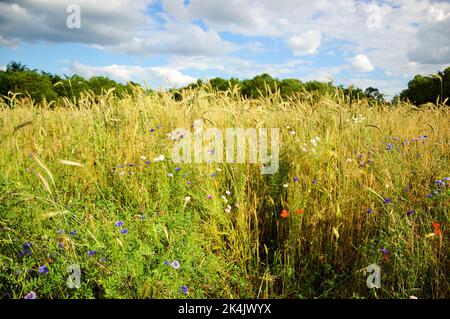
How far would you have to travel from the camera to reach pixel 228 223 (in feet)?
7.69

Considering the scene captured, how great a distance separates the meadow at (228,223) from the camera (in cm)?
173

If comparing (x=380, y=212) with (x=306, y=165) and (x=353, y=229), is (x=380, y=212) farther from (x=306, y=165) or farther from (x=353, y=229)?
(x=306, y=165)

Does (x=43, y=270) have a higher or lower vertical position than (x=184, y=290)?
higher

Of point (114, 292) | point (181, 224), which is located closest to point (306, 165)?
point (181, 224)

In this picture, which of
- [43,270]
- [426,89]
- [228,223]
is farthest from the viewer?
[426,89]

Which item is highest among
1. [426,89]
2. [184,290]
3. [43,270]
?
[426,89]

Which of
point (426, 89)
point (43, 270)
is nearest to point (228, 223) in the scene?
point (43, 270)

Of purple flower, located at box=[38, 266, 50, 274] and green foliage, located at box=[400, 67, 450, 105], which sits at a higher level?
green foliage, located at box=[400, 67, 450, 105]

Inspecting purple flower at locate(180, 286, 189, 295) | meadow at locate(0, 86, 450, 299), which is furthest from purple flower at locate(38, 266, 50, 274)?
purple flower at locate(180, 286, 189, 295)

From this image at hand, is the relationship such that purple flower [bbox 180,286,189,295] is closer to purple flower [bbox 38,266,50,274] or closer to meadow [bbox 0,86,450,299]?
meadow [bbox 0,86,450,299]

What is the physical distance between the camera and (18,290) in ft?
5.57

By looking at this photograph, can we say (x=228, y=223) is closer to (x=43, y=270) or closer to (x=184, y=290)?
(x=184, y=290)

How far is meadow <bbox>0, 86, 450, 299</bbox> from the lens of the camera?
1.73 metres
